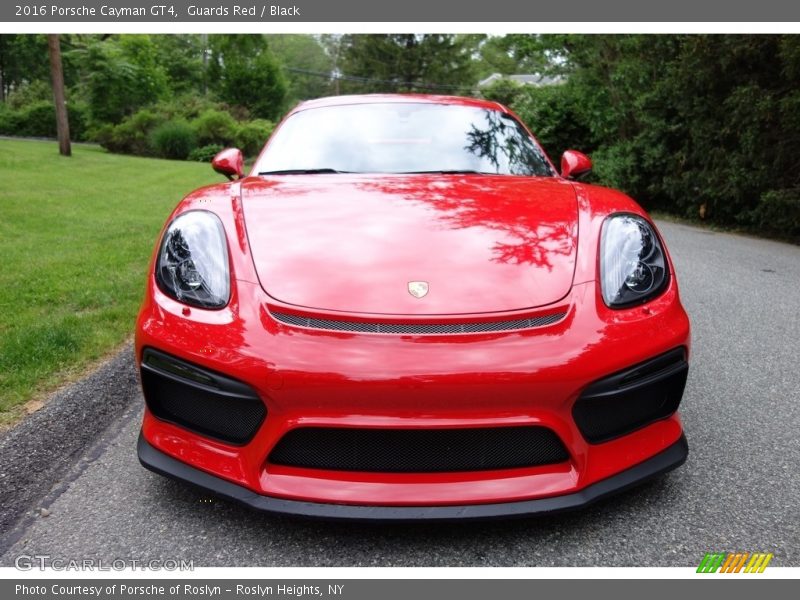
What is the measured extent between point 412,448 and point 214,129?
1089 inches

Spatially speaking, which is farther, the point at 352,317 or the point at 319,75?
the point at 319,75

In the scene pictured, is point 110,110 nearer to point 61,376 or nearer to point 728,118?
point 728,118

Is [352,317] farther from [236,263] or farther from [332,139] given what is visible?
[332,139]

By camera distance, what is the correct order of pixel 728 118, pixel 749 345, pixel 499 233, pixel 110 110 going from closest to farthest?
pixel 499 233 → pixel 749 345 → pixel 728 118 → pixel 110 110

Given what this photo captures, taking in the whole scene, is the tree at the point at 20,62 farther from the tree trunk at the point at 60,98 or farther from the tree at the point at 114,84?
the tree trunk at the point at 60,98

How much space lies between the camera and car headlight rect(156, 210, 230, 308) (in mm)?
1939

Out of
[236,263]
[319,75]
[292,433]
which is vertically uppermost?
[236,263]

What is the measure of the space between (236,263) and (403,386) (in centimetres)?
69

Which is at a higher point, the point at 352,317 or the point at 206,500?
the point at 352,317

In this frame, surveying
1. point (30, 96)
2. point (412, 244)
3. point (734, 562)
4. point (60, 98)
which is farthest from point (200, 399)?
point (30, 96)

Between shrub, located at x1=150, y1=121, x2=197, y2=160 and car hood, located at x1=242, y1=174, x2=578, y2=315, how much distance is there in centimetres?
2407

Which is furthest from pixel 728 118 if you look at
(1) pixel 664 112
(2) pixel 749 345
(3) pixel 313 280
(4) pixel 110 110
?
(4) pixel 110 110

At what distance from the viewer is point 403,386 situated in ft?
5.43

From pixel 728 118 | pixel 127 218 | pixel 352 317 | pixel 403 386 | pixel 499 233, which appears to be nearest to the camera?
pixel 403 386
